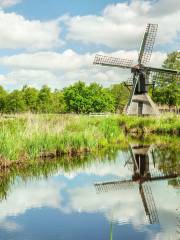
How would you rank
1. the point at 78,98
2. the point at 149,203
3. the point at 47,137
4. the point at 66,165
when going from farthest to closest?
the point at 78,98 < the point at 47,137 < the point at 66,165 < the point at 149,203

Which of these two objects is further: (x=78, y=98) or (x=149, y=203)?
(x=78, y=98)

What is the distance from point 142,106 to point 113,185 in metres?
25.3

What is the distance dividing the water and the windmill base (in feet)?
68.7

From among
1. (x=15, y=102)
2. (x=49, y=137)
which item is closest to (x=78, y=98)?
(x=15, y=102)

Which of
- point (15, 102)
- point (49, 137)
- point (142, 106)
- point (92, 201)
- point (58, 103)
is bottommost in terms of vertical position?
point (92, 201)

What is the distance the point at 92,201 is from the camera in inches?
355

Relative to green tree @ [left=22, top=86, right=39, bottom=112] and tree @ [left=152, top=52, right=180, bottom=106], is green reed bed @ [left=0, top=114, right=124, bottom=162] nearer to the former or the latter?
tree @ [left=152, top=52, right=180, bottom=106]

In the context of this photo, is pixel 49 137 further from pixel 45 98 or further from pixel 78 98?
pixel 45 98

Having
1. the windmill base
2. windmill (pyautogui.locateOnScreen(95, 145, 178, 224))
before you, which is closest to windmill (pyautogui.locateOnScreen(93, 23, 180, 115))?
the windmill base

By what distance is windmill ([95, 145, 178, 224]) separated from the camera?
8070mm

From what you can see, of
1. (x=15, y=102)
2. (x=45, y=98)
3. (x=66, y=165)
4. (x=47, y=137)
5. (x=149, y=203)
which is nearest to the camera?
(x=149, y=203)

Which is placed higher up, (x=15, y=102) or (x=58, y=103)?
(x=15, y=102)

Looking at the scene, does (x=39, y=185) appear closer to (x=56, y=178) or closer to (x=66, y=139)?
(x=56, y=178)

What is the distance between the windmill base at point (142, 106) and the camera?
115ft
